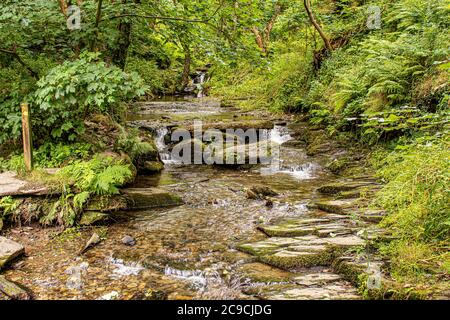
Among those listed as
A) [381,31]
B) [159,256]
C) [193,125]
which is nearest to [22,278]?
[159,256]

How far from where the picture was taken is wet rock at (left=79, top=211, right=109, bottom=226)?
613 centimetres

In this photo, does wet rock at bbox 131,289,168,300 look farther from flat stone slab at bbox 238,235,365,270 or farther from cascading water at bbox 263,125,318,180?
cascading water at bbox 263,125,318,180

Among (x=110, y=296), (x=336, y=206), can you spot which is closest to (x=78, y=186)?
(x=110, y=296)

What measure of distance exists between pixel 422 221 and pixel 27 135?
20.2 ft

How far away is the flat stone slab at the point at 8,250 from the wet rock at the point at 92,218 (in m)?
1.07

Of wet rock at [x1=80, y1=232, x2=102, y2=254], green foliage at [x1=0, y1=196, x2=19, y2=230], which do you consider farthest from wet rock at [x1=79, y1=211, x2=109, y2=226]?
green foliage at [x1=0, y1=196, x2=19, y2=230]

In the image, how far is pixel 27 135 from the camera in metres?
6.50

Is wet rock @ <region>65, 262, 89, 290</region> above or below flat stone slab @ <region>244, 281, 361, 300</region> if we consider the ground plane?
below

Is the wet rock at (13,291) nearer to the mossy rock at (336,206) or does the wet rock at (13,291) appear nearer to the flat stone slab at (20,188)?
the flat stone slab at (20,188)

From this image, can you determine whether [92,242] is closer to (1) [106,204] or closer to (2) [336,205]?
(1) [106,204]

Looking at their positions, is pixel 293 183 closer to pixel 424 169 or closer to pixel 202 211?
pixel 202 211

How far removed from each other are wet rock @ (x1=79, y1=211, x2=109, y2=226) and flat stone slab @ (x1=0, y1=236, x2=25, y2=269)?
107 centimetres

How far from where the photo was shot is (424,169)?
174 inches

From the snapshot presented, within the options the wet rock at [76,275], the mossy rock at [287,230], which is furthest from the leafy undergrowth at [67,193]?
the mossy rock at [287,230]
